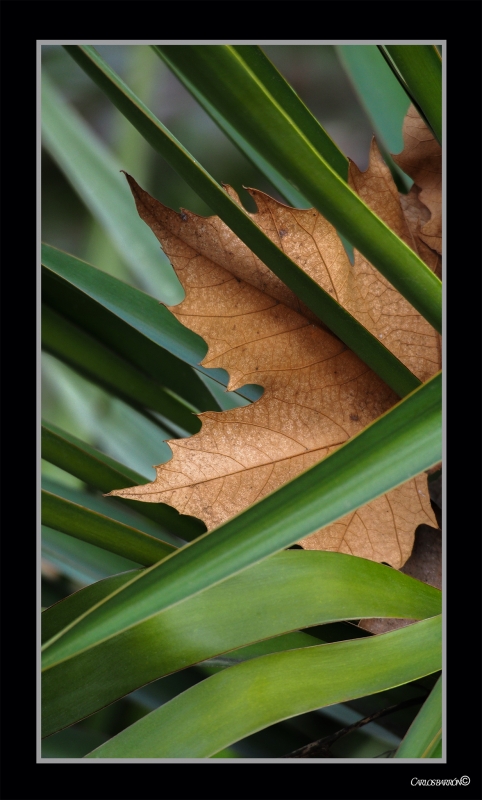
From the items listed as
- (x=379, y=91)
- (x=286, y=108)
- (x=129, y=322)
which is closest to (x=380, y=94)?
(x=379, y=91)

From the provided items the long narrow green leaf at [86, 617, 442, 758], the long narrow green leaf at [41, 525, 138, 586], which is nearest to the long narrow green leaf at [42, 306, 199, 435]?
the long narrow green leaf at [41, 525, 138, 586]

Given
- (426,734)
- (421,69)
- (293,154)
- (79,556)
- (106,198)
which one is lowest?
(426,734)

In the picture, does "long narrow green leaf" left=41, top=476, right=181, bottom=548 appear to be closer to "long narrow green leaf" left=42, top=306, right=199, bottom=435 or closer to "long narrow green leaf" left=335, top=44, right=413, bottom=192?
"long narrow green leaf" left=42, top=306, right=199, bottom=435

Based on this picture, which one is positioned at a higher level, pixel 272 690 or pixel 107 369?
pixel 107 369

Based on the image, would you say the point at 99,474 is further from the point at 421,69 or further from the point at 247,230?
the point at 421,69

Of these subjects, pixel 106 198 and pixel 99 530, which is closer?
pixel 99 530

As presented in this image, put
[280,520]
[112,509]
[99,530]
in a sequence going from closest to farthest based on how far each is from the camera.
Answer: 1. [280,520]
2. [99,530]
3. [112,509]
